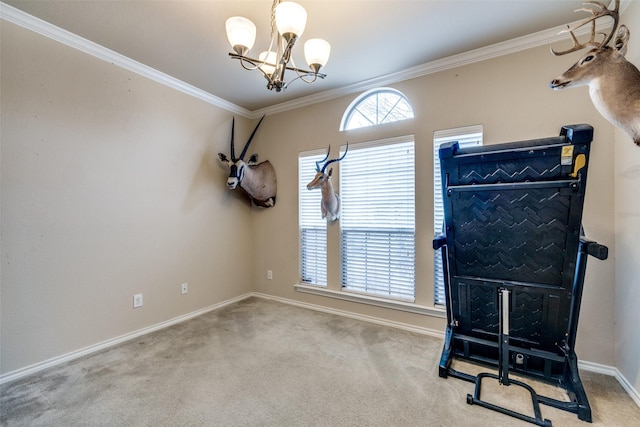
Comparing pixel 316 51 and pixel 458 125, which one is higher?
pixel 316 51

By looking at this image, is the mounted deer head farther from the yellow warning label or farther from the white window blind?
the white window blind

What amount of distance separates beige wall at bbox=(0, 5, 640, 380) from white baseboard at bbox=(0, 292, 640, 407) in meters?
0.05

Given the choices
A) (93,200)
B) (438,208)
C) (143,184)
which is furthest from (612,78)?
(93,200)

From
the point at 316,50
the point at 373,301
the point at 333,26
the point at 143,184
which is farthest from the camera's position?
the point at 373,301

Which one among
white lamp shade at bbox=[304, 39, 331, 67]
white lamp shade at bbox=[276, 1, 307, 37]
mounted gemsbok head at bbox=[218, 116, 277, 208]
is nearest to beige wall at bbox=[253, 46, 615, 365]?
mounted gemsbok head at bbox=[218, 116, 277, 208]

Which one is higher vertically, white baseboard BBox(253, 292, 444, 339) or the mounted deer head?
the mounted deer head

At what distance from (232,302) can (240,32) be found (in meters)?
3.21

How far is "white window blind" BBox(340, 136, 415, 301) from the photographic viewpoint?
2885 millimetres

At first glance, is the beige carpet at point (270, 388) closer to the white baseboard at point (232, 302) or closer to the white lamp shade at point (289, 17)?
the white baseboard at point (232, 302)

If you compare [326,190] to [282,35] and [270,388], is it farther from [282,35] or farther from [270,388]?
[270,388]

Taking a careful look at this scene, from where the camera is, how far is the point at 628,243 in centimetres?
189

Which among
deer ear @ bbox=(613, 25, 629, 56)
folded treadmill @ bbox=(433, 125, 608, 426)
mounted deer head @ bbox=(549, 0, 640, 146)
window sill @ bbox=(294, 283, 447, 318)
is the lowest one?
window sill @ bbox=(294, 283, 447, 318)

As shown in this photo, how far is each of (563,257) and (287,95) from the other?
3148 millimetres

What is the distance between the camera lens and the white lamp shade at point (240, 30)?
1546 mm
